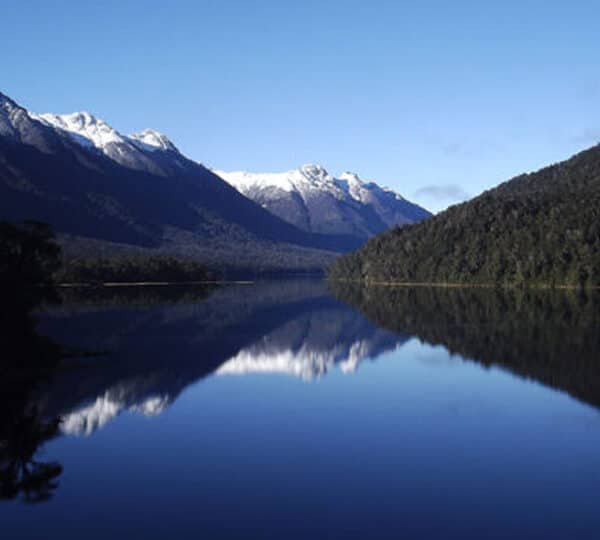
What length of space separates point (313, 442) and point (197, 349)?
41.4 m

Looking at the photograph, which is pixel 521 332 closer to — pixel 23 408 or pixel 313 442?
pixel 313 442

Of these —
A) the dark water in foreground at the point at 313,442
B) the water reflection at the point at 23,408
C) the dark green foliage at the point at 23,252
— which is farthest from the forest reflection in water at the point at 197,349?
the dark green foliage at the point at 23,252

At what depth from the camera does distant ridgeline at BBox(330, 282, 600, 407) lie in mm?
55647

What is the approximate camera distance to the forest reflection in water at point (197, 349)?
1626 inches

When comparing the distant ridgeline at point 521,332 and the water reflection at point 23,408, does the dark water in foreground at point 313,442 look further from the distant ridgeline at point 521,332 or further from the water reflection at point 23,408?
the distant ridgeline at point 521,332

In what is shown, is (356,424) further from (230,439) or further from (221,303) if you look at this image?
(221,303)

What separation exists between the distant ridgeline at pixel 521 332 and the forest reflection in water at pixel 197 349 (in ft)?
0.42

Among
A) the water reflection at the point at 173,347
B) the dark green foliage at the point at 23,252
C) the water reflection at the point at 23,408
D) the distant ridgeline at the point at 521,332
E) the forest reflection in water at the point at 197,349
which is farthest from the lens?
the dark green foliage at the point at 23,252

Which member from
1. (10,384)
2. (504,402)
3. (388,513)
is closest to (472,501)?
(388,513)

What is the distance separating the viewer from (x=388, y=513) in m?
25.8

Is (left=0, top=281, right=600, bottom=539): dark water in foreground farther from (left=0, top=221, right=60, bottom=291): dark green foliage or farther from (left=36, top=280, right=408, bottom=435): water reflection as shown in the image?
(left=0, top=221, right=60, bottom=291): dark green foliage

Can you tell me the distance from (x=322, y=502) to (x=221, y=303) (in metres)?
129

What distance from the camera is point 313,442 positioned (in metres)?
36.5

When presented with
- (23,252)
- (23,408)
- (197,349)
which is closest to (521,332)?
(197,349)
